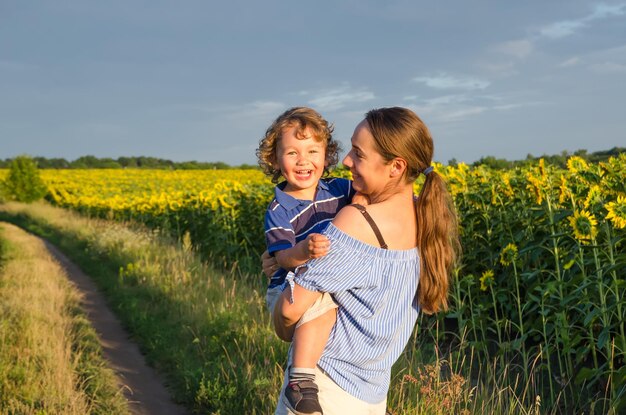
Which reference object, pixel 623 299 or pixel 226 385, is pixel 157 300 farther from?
pixel 623 299

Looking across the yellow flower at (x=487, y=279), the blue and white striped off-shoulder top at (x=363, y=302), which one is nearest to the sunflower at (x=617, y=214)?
the yellow flower at (x=487, y=279)

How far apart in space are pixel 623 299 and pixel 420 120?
3.28 meters

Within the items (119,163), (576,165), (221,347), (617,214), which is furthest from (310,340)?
(119,163)

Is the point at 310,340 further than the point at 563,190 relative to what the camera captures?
No

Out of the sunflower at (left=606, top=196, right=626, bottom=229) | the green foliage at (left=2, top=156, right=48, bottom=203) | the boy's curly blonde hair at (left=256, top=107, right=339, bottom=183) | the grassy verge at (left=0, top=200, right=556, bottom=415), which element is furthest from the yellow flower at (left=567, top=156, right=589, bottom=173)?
the green foliage at (left=2, top=156, right=48, bottom=203)

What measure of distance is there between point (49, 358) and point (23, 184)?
1415 inches

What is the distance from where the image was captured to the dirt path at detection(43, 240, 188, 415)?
20.9 feet

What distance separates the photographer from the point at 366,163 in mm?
2533

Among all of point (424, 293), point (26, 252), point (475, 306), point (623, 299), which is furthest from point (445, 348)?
→ point (26, 252)

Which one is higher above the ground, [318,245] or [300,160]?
[300,160]

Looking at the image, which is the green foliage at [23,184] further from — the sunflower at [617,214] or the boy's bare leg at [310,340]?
the boy's bare leg at [310,340]

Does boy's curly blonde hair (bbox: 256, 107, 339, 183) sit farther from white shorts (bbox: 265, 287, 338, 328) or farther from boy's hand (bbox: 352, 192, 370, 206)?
white shorts (bbox: 265, 287, 338, 328)

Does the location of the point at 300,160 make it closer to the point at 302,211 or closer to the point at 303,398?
the point at 302,211

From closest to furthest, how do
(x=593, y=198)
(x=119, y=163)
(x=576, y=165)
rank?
1. (x=593, y=198)
2. (x=576, y=165)
3. (x=119, y=163)
